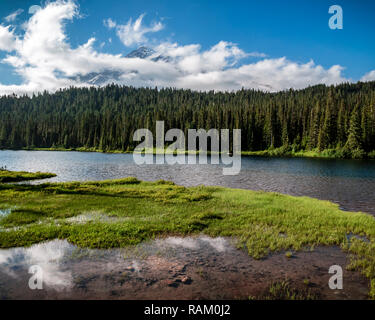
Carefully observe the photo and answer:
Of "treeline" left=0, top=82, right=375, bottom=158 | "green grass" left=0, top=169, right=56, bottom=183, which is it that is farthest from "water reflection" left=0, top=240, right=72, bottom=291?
"treeline" left=0, top=82, right=375, bottom=158

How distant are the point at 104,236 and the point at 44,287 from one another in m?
4.70

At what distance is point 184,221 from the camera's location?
16.3 meters

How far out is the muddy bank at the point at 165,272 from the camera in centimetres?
854

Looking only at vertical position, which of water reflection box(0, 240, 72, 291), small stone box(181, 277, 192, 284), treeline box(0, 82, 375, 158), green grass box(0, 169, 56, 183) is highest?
treeline box(0, 82, 375, 158)

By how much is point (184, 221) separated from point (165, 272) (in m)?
6.49

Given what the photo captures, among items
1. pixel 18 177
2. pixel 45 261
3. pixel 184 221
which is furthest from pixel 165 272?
pixel 18 177

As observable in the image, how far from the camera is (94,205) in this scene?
20.5m

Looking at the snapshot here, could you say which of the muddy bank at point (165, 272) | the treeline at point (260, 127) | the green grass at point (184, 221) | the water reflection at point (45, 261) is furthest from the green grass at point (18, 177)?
the treeline at point (260, 127)

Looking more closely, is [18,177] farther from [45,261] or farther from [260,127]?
[260,127]

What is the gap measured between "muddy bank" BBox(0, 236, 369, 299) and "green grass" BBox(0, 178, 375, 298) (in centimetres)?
75

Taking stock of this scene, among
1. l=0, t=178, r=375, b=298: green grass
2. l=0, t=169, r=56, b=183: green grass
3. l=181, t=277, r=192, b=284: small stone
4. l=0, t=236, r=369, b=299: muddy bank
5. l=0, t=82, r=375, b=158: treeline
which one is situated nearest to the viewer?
l=0, t=236, r=369, b=299: muddy bank

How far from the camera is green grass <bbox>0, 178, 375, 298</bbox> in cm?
1289

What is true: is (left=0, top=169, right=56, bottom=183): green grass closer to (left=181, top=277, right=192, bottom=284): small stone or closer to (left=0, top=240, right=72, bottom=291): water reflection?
(left=0, top=240, right=72, bottom=291): water reflection
